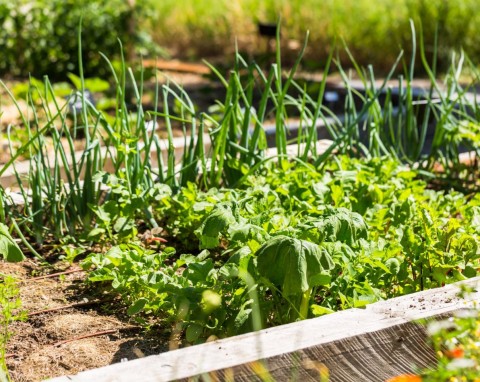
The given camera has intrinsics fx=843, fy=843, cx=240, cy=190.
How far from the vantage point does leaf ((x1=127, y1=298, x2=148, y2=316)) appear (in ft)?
7.55

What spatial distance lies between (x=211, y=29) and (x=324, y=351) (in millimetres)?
9978

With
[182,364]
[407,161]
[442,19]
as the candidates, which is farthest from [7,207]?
[442,19]

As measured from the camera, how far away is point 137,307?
2305mm

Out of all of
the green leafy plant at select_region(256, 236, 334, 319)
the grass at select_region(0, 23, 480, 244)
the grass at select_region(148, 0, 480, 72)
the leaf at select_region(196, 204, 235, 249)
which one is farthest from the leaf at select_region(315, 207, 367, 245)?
the grass at select_region(148, 0, 480, 72)

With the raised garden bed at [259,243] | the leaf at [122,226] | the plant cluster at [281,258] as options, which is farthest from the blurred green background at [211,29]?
the plant cluster at [281,258]

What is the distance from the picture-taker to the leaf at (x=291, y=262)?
2119 millimetres

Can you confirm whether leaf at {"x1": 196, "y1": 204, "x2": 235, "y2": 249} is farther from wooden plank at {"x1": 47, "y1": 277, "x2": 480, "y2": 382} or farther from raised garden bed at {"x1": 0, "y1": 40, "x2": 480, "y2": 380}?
wooden plank at {"x1": 47, "y1": 277, "x2": 480, "y2": 382}

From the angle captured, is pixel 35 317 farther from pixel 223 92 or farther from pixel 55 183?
pixel 223 92

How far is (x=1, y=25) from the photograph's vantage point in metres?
7.59

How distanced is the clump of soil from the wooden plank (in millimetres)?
403

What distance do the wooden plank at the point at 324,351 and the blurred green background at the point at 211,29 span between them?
3.50 metres

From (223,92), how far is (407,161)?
385cm

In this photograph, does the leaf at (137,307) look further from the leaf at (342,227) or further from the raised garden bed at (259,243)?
the leaf at (342,227)

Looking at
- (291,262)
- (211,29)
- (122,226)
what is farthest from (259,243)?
(211,29)
